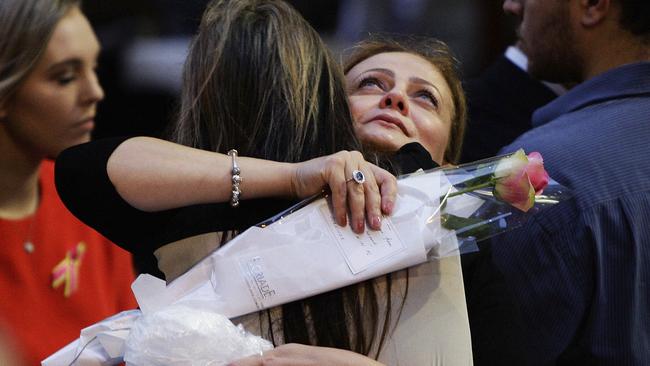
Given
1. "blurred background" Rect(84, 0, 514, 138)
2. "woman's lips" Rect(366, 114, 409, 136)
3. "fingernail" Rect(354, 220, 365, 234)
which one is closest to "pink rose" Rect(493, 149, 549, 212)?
"fingernail" Rect(354, 220, 365, 234)

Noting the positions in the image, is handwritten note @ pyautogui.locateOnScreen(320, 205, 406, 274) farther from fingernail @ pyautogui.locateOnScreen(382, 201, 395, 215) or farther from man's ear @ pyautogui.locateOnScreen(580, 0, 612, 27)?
man's ear @ pyautogui.locateOnScreen(580, 0, 612, 27)

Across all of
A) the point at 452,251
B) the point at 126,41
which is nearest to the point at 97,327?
the point at 452,251

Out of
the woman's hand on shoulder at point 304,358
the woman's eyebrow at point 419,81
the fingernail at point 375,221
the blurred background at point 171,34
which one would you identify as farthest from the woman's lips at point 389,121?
the blurred background at point 171,34

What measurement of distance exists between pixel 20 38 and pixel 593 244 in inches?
49.0

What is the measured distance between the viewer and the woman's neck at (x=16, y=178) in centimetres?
213

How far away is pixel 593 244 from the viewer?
183cm

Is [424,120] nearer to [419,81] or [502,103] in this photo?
[419,81]

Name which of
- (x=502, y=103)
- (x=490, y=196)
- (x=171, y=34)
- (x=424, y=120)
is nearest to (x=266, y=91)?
(x=490, y=196)

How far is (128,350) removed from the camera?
49.8 inches

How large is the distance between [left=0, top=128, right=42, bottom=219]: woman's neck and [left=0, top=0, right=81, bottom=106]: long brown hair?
12cm

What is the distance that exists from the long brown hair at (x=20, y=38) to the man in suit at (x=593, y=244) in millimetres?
1024

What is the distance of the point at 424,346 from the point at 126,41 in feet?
10.2

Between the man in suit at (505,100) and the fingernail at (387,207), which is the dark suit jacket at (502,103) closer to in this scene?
the man in suit at (505,100)

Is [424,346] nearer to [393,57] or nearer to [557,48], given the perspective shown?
[393,57]
